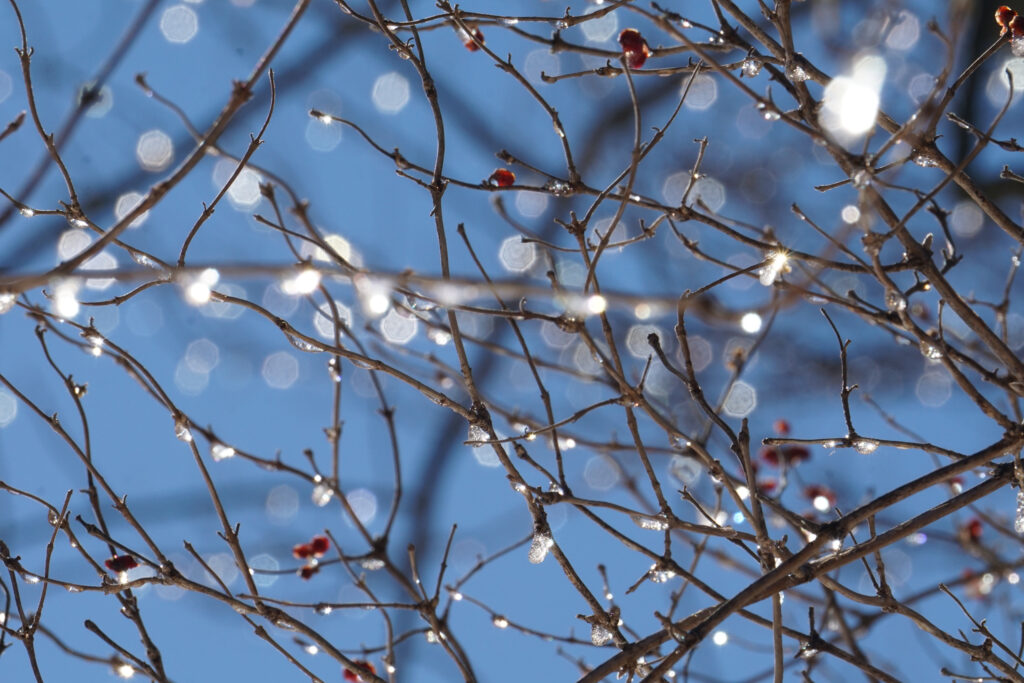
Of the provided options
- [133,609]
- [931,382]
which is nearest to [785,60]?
[133,609]

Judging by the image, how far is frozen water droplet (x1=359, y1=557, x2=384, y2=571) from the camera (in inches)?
78.3

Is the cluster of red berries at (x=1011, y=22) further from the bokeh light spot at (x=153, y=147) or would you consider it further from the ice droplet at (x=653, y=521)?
the bokeh light spot at (x=153, y=147)

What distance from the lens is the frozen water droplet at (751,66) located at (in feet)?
5.01

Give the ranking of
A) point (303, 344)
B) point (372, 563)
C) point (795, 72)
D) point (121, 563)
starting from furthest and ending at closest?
point (372, 563), point (121, 563), point (303, 344), point (795, 72)

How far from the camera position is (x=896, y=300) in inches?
55.2

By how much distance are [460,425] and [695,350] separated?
122cm

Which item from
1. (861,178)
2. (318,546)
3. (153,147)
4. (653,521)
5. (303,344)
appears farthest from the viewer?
(153,147)

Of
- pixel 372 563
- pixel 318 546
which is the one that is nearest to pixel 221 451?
pixel 372 563

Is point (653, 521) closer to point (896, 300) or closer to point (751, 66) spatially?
point (896, 300)

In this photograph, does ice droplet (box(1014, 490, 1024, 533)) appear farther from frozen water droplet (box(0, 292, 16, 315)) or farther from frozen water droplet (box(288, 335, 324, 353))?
frozen water droplet (box(0, 292, 16, 315))

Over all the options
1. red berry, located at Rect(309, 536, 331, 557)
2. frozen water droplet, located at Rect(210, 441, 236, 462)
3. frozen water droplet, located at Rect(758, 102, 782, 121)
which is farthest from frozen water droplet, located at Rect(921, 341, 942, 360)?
red berry, located at Rect(309, 536, 331, 557)

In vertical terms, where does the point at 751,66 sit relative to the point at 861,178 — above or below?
above

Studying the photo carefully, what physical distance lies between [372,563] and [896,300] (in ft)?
3.92

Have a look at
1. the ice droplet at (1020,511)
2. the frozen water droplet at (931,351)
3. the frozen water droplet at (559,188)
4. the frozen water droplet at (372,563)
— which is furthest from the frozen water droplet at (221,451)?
the ice droplet at (1020,511)
